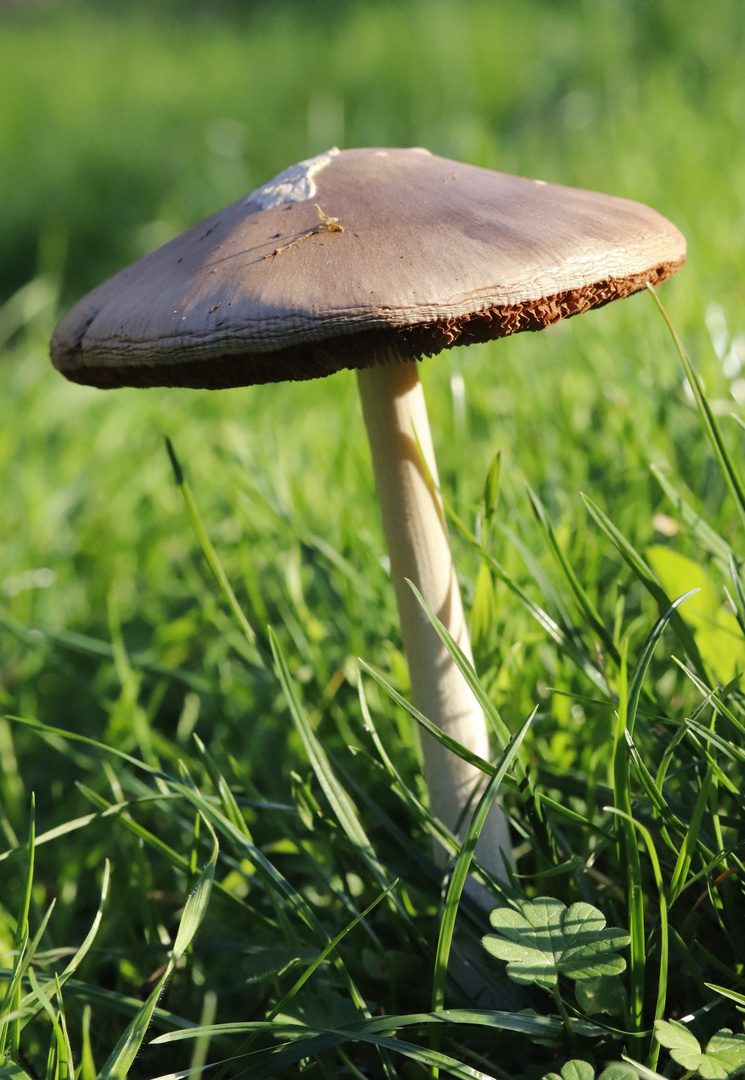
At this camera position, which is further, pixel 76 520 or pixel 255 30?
pixel 255 30

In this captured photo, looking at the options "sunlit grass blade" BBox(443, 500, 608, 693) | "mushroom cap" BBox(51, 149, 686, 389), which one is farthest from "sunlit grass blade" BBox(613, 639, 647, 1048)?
"mushroom cap" BBox(51, 149, 686, 389)

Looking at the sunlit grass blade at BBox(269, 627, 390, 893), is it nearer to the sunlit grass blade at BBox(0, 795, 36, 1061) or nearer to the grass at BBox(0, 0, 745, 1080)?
the grass at BBox(0, 0, 745, 1080)

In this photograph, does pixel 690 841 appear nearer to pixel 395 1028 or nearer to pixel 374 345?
pixel 395 1028

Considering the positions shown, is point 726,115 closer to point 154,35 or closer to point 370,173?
point 370,173

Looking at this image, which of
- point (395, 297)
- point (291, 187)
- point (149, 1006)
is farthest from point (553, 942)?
point (291, 187)

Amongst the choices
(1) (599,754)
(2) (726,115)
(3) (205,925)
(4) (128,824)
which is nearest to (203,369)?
(4) (128,824)
